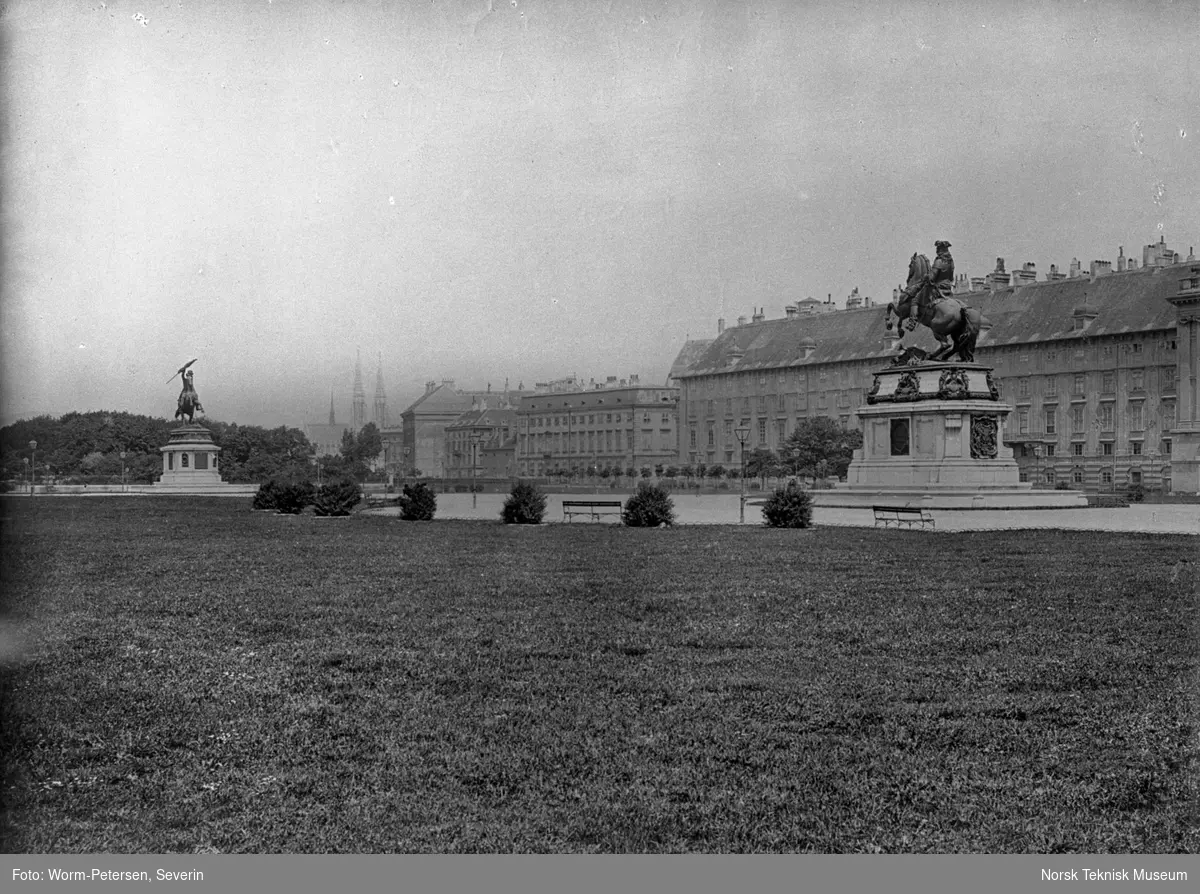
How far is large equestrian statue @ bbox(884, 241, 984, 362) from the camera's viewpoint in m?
40.2

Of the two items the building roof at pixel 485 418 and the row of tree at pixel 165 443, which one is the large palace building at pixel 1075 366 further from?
the building roof at pixel 485 418

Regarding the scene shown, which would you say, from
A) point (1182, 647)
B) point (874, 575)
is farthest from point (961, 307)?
point (1182, 647)

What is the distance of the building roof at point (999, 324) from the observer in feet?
293

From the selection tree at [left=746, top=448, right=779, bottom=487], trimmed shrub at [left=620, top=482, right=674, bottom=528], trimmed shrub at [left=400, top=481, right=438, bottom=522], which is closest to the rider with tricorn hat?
trimmed shrub at [left=620, top=482, right=674, bottom=528]

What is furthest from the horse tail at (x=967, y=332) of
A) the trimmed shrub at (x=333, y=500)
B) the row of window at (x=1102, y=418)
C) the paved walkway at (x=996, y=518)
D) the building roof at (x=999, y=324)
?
the building roof at (x=999, y=324)

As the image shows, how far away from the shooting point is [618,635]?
12.6 m

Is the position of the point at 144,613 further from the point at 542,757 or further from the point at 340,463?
the point at 340,463

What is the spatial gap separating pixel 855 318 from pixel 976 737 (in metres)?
110

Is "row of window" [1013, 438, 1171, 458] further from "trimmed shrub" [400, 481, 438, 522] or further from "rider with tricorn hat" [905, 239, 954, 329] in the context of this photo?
"trimmed shrub" [400, 481, 438, 522]

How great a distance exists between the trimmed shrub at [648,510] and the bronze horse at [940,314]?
1385cm

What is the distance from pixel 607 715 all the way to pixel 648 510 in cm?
2206

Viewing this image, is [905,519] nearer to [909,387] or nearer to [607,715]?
[909,387]

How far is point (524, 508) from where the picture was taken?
33.9 m
